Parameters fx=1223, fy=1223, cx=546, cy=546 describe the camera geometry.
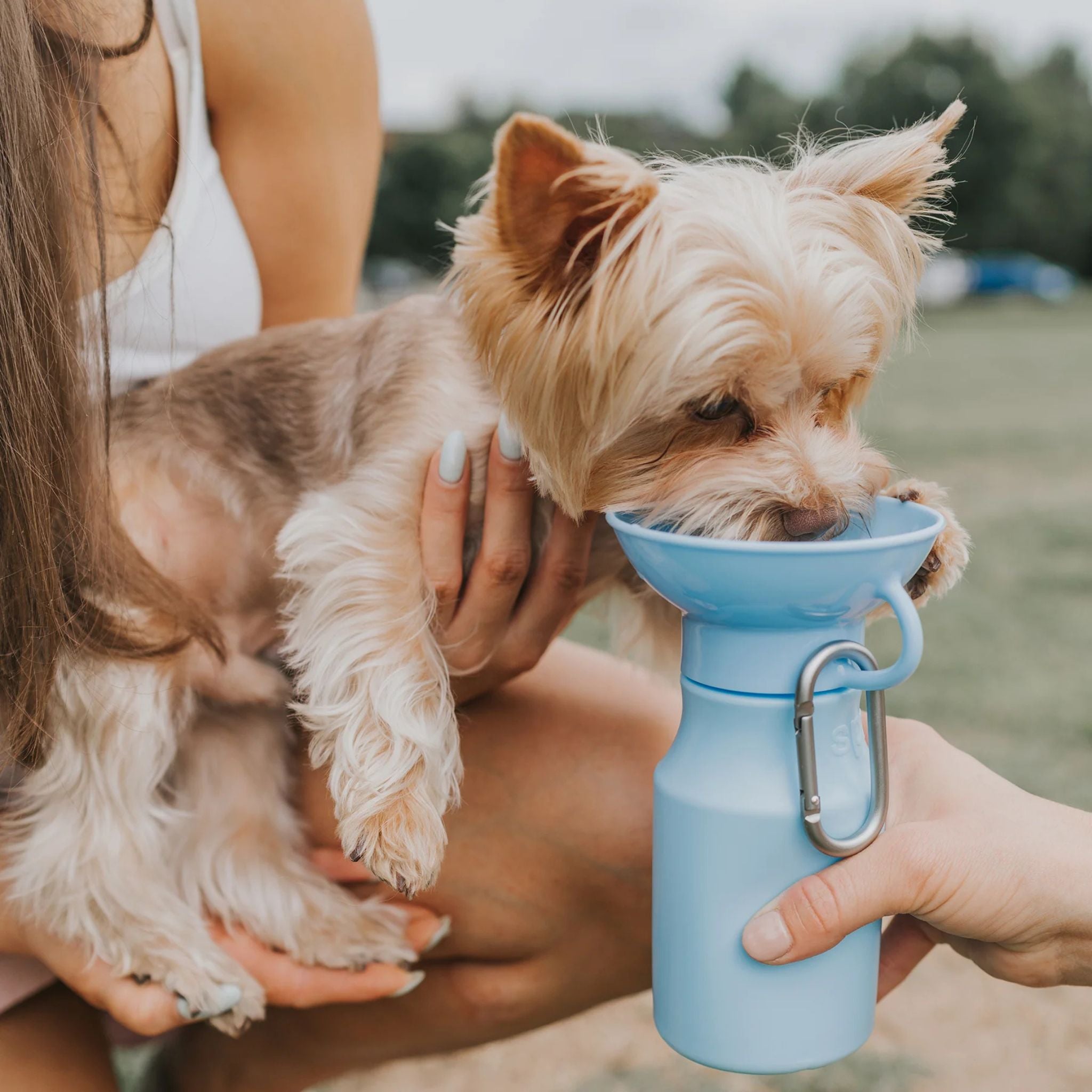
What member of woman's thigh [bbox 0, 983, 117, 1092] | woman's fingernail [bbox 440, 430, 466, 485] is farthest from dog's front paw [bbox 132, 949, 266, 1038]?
woman's fingernail [bbox 440, 430, 466, 485]

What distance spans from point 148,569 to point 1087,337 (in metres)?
24.4

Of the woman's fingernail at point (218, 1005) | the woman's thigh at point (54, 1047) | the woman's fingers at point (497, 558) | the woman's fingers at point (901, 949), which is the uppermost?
the woman's fingers at point (497, 558)

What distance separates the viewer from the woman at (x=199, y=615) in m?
1.84

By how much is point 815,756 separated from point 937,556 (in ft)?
1.63

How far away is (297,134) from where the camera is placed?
255 cm

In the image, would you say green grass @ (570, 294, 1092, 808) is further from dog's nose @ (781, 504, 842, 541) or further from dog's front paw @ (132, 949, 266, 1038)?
dog's front paw @ (132, 949, 266, 1038)

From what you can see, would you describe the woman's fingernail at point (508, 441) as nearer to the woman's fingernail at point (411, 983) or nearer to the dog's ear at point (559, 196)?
the dog's ear at point (559, 196)

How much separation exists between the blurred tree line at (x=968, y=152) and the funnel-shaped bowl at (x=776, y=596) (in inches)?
1585

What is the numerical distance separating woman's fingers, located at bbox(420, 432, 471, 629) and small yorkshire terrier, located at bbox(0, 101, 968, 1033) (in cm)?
3

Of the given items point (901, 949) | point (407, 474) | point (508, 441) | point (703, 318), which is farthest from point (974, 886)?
point (407, 474)

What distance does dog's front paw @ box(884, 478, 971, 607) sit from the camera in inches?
70.7

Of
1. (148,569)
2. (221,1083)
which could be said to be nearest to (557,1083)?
(221,1083)

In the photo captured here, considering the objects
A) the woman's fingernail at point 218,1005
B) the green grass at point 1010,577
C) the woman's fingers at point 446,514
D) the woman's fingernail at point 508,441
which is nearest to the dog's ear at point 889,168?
the green grass at point 1010,577

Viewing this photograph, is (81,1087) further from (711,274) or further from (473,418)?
(711,274)
